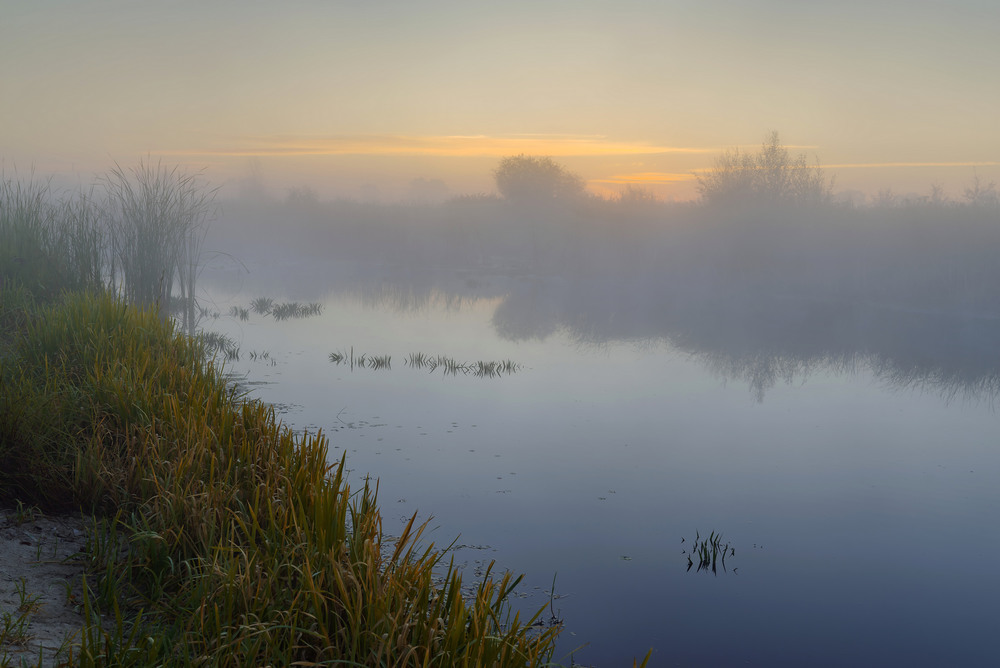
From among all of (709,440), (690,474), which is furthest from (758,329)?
(690,474)

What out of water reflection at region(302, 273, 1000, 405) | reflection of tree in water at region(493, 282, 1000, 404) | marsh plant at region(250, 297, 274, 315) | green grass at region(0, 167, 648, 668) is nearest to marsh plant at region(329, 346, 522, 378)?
water reflection at region(302, 273, 1000, 405)

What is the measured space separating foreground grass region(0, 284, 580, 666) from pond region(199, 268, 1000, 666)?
1.27m

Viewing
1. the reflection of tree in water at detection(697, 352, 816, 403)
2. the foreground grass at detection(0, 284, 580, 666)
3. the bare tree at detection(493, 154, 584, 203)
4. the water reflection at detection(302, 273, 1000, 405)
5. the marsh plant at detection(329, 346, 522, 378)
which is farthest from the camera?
the bare tree at detection(493, 154, 584, 203)

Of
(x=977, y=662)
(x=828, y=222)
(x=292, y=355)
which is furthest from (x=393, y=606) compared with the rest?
(x=828, y=222)

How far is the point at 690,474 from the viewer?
28.3 ft

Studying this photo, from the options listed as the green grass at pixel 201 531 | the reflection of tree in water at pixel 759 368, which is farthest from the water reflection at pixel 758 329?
the green grass at pixel 201 531

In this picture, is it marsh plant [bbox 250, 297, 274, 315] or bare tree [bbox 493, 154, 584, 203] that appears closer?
marsh plant [bbox 250, 297, 274, 315]

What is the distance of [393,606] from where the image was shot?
342 centimetres

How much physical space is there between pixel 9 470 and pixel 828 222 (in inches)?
1325

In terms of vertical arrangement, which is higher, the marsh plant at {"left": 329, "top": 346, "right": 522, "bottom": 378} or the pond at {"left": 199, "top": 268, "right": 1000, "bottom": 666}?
the marsh plant at {"left": 329, "top": 346, "right": 522, "bottom": 378}

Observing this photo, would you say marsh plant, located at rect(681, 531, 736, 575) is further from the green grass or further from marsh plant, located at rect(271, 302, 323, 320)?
marsh plant, located at rect(271, 302, 323, 320)

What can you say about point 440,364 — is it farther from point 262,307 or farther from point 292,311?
point 262,307

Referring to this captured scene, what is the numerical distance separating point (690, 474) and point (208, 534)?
6061 millimetres

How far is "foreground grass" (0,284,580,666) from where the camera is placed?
308 centimetres
